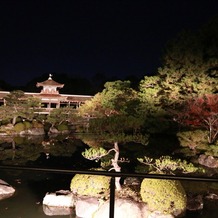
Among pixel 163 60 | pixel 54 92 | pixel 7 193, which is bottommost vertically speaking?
pixel 7 193

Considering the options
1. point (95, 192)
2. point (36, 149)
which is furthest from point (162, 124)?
point (95, 192)

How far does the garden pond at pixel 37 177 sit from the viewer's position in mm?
5965

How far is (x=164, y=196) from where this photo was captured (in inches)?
206

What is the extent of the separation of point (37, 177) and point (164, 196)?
4.18 metres

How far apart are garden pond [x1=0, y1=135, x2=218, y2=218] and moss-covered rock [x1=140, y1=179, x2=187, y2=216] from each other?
721mm

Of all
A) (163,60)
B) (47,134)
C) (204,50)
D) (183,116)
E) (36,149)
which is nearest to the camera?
(204,50)

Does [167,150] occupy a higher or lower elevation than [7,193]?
higher

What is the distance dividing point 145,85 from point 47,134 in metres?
10.2

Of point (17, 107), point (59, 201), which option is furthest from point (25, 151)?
point (17, 107)

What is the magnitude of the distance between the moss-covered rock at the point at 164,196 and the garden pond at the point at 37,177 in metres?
0.72

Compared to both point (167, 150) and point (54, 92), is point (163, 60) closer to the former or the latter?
point (167, 150)

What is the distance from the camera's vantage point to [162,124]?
13273 mm

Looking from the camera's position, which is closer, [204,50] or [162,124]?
[204,50]

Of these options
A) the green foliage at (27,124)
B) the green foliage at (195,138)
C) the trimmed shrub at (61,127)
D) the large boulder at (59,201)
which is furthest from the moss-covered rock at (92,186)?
the trimmed shrub at (61,127)
